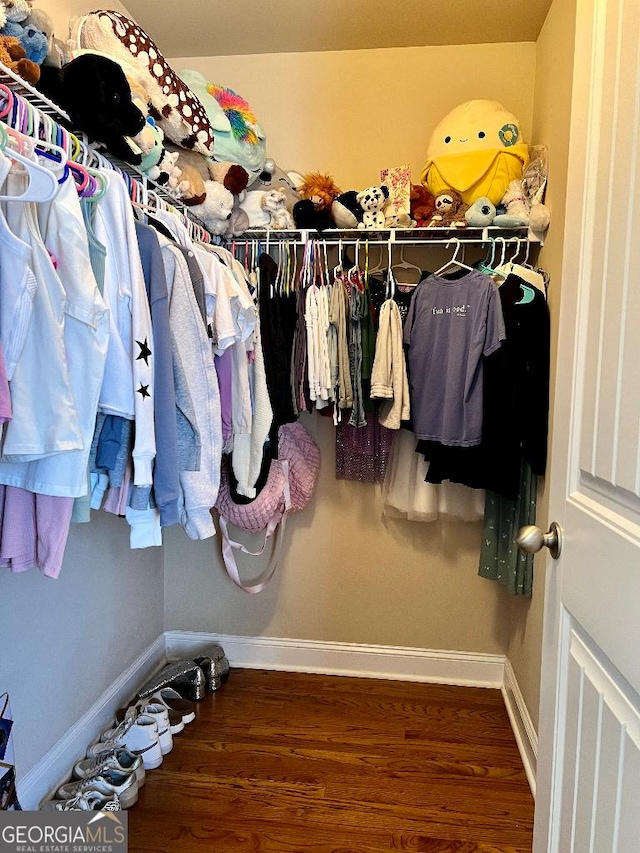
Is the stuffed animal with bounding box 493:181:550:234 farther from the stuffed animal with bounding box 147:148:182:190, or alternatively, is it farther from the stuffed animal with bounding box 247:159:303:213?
the stuffed animal with bounding box 147:148:182:190

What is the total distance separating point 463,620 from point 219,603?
108 cm

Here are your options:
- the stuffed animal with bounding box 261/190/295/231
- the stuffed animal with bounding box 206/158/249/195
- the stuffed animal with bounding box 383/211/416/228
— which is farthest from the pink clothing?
the stuffed animal with bounding box 383/211/416/228

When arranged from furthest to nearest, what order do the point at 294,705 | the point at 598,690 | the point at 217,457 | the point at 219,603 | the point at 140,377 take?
the point at 219,603, the point at 294,705, the point at 217,457, the point at 140,377, the point at 598,690

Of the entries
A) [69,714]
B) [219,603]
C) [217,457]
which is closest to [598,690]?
[217,457]

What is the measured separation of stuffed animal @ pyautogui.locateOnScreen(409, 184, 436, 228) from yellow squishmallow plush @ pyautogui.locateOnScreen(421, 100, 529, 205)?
6 cm

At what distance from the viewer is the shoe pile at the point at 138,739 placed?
159cm

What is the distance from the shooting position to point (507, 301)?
6.06 feet

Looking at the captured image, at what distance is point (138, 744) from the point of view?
178cm

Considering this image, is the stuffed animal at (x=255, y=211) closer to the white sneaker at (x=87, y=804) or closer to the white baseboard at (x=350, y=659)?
the white baseboard at (x=350, y=659)

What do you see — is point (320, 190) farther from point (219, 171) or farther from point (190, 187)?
point (190, 187)

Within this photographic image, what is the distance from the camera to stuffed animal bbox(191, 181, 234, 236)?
1.85 m

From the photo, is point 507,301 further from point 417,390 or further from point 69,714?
point 69,714

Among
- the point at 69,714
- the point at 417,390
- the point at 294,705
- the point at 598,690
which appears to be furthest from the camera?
the point at 294,705

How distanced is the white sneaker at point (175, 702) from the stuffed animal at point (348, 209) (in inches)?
75.5
